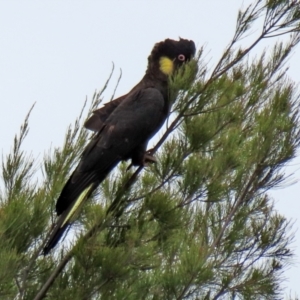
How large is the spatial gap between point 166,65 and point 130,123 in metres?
0.43

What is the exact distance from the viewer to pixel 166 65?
4.16m

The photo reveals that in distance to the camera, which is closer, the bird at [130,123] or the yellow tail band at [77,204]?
the yellow tail band at [77,204]

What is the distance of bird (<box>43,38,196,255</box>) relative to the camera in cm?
362

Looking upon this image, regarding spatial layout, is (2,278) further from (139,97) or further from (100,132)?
(139,97)

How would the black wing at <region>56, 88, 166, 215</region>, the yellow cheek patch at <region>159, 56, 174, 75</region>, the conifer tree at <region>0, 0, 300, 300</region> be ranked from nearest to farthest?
the conifer tree at <region>0, 0, 300, 300</region>
the black wing at <region>56, 88, 166, 215</region>
the yellow cheek patch at <region>159, 56, 174, 75</region>

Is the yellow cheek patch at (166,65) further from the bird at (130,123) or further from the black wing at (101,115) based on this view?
the black wing at (101,115)

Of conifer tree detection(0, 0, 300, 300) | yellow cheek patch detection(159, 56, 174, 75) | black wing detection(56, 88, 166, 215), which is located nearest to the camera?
conifer tree detection(0, 0, 300, 300)

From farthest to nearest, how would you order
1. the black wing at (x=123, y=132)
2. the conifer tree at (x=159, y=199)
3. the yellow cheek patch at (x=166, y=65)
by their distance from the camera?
1. the yellow cheek patch at (x=166, y=65)
2. the black wing at (x=123, y=132)
3. the conifer tree at (x=159, y=199)

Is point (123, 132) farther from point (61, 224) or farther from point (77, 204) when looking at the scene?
point (61, 224)

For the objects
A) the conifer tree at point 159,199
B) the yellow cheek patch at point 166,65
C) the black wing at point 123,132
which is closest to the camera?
the conifer tree at point 159,199

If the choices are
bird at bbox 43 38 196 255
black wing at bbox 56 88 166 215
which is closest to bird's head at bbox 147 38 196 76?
bird at bbox 43 38 196 255

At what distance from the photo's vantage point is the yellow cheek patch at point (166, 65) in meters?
4.12

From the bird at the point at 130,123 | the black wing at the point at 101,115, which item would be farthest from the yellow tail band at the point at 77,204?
the black wing at the point at 101,115

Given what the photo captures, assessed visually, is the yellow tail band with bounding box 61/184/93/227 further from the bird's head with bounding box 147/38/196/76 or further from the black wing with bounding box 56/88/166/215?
the bird's head with bounding box 147/38/196/76
